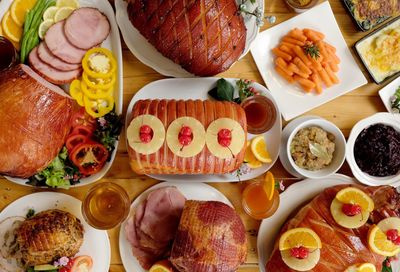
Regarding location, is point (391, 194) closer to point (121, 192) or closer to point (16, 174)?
point (121, 192)

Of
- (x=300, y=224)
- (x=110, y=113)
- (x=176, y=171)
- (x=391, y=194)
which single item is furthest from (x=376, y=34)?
(x=110, y=113)

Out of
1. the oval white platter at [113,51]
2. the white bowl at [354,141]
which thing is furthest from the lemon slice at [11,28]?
the white bowl at [354,141]

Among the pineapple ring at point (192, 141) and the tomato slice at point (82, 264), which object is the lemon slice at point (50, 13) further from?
the tomato slice at point (82, 264)

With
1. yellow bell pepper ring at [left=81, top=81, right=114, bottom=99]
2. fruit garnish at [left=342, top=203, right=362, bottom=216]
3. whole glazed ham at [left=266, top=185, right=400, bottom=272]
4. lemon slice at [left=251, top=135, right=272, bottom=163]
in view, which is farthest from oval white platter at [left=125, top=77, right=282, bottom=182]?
fruit garnish at [left=342, top=203, right=362, bottom=216]

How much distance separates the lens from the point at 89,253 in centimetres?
317

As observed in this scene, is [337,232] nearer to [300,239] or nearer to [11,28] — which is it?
[300,239]

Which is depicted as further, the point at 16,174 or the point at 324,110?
the point at 324,110

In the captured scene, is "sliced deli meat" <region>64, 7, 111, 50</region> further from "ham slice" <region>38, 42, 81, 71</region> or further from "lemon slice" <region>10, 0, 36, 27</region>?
"lemon slice" <region>10, 0, 36, 27</region>

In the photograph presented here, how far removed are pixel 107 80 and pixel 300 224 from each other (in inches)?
58.8

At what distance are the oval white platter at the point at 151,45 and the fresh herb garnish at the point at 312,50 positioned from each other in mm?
340

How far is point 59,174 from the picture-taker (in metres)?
3.07

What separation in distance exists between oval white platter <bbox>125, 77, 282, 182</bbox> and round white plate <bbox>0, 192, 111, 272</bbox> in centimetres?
53

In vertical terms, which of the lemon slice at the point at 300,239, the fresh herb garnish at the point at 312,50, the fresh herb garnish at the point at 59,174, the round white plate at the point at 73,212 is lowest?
the round white plate at the point at 73,212

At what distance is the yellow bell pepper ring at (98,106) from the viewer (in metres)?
3.10
